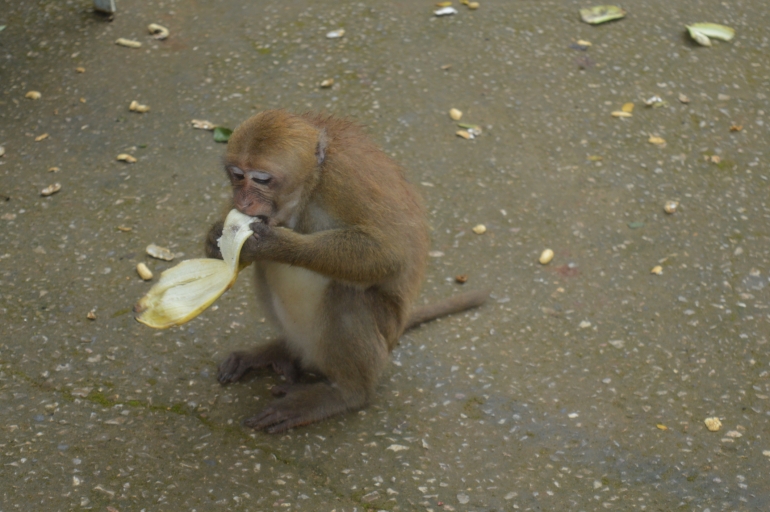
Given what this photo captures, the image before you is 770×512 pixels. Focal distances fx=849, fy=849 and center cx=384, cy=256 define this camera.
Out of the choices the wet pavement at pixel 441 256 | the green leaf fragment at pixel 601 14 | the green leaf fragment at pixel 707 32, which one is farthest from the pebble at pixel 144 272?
the green leaf fragment at pixel 707 32

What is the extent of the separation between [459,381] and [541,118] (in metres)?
2.57

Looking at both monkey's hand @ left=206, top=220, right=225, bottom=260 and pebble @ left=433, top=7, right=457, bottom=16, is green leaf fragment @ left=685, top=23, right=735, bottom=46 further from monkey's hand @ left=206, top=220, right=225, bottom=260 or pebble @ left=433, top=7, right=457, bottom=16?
monkey's hand @ left=206, top=220, right=225, bottom=260

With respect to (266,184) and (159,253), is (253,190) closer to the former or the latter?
(266,184)

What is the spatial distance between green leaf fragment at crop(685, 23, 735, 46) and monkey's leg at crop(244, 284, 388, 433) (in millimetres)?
4503

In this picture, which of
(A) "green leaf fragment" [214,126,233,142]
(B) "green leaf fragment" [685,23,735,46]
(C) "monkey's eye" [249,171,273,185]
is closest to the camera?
(C) "monkey's eye" [249,171,273,185]

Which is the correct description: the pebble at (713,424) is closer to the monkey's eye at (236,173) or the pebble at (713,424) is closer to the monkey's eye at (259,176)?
the monkey's eye at (259,176)

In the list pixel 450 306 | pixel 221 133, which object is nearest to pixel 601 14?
pixel 221 133

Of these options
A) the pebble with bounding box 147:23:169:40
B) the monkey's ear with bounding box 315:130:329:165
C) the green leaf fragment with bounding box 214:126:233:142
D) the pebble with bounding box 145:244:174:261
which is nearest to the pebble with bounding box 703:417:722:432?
the monkey's ear with bounding box 315:130:329:165

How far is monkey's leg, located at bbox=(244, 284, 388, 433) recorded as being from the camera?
3.78 meters

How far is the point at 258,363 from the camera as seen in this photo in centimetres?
429

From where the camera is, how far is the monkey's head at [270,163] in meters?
3.49

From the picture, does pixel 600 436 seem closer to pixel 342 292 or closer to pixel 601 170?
pixel 342 292

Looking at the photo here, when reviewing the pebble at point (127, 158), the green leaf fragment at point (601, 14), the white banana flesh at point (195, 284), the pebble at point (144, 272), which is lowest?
the pebble at point (144, 272)

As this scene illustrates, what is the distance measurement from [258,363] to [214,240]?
75cm
